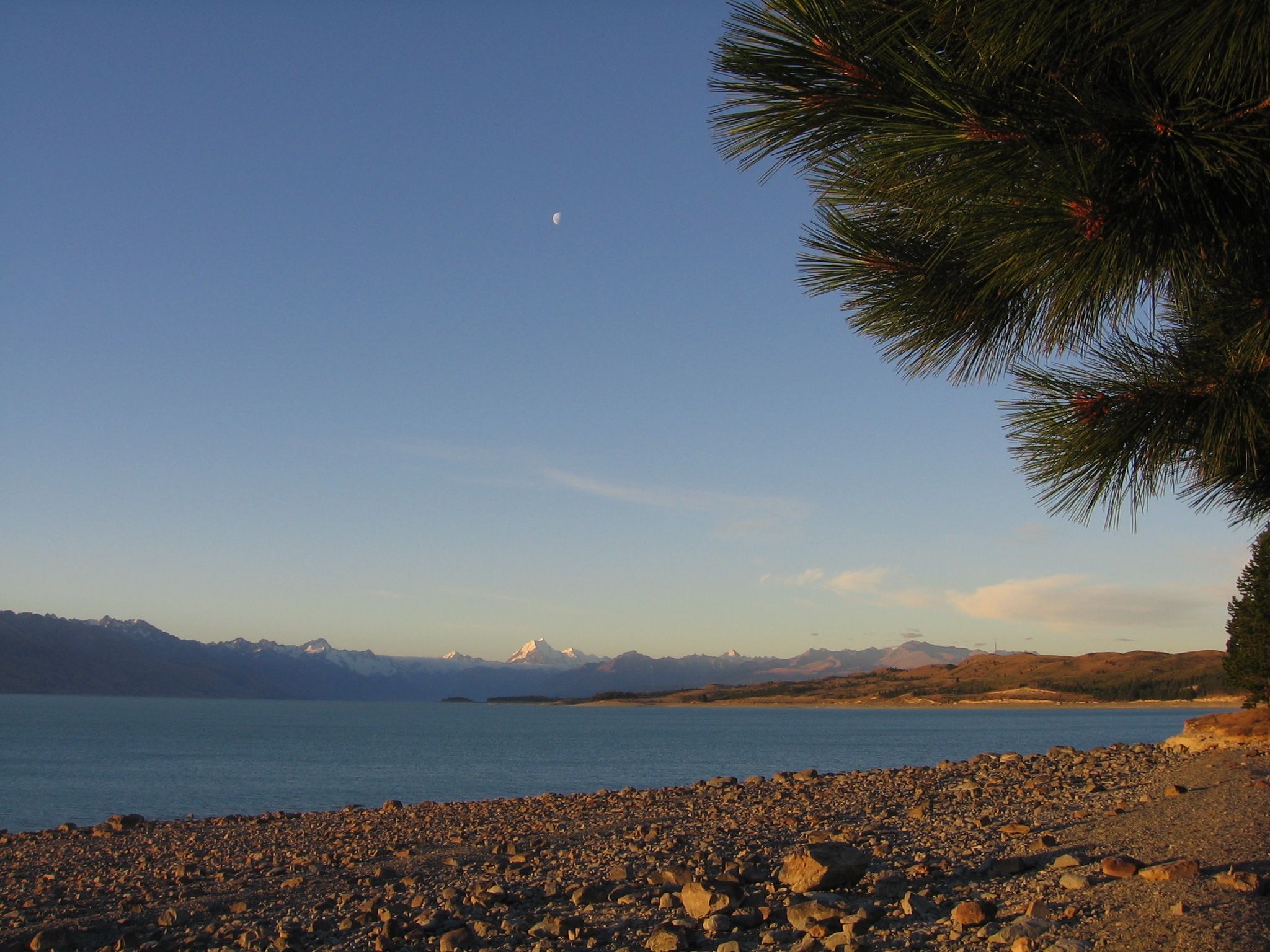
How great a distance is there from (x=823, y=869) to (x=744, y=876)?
95 cm

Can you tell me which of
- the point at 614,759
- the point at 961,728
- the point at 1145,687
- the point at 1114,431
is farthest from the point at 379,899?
the point at 1145,687

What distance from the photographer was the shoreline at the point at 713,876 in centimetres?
755

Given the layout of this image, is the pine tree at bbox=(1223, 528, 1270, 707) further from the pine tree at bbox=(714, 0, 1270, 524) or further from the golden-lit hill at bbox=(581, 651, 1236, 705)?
the golden-lit hill at bbox=(581, 651, 1236, 705)

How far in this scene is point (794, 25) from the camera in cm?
589

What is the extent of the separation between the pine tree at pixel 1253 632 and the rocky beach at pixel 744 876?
71.6 inches

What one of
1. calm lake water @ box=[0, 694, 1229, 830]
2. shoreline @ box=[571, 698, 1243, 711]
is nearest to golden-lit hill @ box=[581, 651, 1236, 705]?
shoreline @ box=[571, 698, 1243, 711]

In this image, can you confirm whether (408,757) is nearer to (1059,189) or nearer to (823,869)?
(823,869)

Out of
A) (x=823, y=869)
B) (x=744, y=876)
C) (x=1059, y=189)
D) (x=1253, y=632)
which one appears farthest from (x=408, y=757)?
(x=1059, y=189)

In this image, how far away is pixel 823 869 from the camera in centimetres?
920

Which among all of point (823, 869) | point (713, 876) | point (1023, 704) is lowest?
point (1023, 704)

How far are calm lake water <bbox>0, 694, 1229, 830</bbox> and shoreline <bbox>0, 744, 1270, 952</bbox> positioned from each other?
16468 mm

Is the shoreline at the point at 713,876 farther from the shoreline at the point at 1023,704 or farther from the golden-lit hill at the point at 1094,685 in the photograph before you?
the golden-lit hill at the point at 1094,685

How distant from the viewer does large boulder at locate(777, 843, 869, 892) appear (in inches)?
361

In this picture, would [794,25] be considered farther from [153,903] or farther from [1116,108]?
[153,903]
